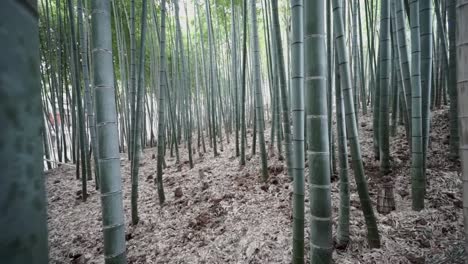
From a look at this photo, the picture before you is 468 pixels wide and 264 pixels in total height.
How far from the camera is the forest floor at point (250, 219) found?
6.46ft

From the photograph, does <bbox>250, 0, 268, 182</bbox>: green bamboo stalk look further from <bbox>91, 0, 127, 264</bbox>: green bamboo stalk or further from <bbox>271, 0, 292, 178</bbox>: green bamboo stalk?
<bbox>91, 0, 127, 264</bbox>: green bamboo stalk

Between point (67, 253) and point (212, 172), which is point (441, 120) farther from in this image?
point (67, 253)

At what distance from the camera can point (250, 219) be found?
2.61 metres

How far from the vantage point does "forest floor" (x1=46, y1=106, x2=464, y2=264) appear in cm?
197

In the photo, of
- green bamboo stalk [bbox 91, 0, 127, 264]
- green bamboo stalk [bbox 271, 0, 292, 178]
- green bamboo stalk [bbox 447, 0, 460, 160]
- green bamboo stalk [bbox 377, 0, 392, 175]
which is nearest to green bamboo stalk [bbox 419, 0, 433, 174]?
green bamboo stalk [bbox 377, 0, 392, 175]

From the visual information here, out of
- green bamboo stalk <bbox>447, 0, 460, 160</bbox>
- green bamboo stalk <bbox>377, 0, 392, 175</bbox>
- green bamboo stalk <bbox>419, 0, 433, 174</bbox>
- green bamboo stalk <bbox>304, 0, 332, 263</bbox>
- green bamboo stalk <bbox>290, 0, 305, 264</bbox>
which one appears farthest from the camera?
green bamboo stalk <bbox>447, 0, 460, 160</bbox>

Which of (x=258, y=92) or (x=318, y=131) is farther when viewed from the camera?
(x=258, y=92)

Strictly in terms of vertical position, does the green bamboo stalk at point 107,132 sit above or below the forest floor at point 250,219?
above

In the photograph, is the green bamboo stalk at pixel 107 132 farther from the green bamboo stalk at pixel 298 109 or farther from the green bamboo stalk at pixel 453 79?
the green bamboo stalk at pixel 453 79

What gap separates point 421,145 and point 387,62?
0.76m

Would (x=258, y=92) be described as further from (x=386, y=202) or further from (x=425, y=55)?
(x=386, y=202)

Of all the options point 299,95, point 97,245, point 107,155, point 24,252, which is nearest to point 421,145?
point 299,95

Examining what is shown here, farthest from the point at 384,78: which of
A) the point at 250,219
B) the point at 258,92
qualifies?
the point at 250,219

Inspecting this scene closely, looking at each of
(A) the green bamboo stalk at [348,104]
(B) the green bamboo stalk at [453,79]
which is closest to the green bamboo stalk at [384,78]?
(B) the green bamboo stalk at [453,79]
